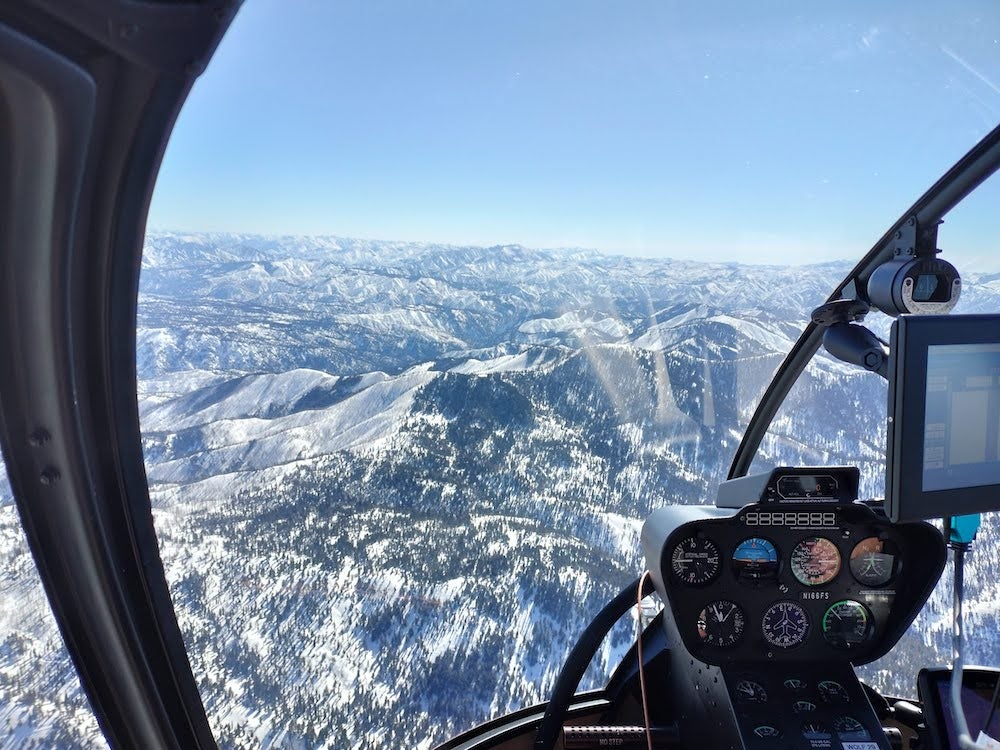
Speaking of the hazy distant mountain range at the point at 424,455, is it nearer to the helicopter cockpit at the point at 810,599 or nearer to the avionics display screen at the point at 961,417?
the helicopter cockpit at the point at 810,599

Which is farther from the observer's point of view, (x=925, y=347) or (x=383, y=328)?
(x=383, y=328)

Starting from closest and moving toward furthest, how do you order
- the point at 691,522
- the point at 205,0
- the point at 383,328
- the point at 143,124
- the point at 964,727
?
1. the point at 205,0
2. the point at 143,124
3. the point at 964,727
4. the point at 691,522
5. the point at 383,328

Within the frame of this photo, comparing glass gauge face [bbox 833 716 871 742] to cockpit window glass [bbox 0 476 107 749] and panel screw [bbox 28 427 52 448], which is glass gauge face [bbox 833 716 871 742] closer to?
cockpit window glass [bbox 0 476 107 749]

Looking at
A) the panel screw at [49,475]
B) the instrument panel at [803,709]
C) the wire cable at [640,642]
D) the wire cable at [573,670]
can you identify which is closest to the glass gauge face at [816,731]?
the instrument panel at [803,709]

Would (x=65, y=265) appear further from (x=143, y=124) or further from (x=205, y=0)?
(x=205, y=0)

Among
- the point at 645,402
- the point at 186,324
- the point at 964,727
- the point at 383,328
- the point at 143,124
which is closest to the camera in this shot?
the point at 143,124

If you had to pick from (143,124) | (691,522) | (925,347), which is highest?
(143,124)

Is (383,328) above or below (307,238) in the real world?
below

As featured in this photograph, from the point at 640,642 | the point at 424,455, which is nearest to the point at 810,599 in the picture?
the point at 640,642

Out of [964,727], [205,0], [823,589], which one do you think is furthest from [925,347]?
[205,0]
